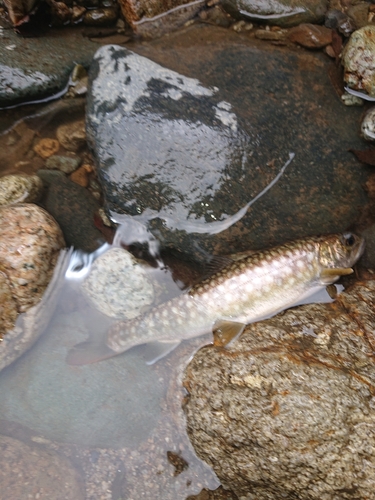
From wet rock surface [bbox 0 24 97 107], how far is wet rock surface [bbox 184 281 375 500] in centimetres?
346

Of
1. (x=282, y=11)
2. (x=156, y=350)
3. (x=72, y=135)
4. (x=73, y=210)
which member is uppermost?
(x=282, y=11)

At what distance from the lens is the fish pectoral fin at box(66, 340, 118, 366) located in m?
4.02

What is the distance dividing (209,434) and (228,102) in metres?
3.05

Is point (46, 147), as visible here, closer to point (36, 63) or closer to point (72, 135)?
point (72, 135)

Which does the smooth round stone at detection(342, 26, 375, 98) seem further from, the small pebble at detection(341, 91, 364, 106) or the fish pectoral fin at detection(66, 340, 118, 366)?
the fish pectoral fin at detection(66, 340, 118, 366)

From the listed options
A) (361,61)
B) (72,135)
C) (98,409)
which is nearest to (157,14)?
(72,135)

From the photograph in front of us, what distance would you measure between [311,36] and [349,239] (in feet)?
7.84

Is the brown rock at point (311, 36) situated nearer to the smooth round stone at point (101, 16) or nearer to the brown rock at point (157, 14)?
the brown rock at point (157, 14)

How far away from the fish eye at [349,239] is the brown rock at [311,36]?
2.22 m

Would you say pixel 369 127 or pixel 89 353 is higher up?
pixel 369 127

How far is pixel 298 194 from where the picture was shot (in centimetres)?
402

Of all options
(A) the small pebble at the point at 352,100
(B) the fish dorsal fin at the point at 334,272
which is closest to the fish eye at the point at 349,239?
(B) the fish dorsal fin at the point at 334,272

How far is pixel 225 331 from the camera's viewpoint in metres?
3.62

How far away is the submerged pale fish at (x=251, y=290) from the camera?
12.0 feet
